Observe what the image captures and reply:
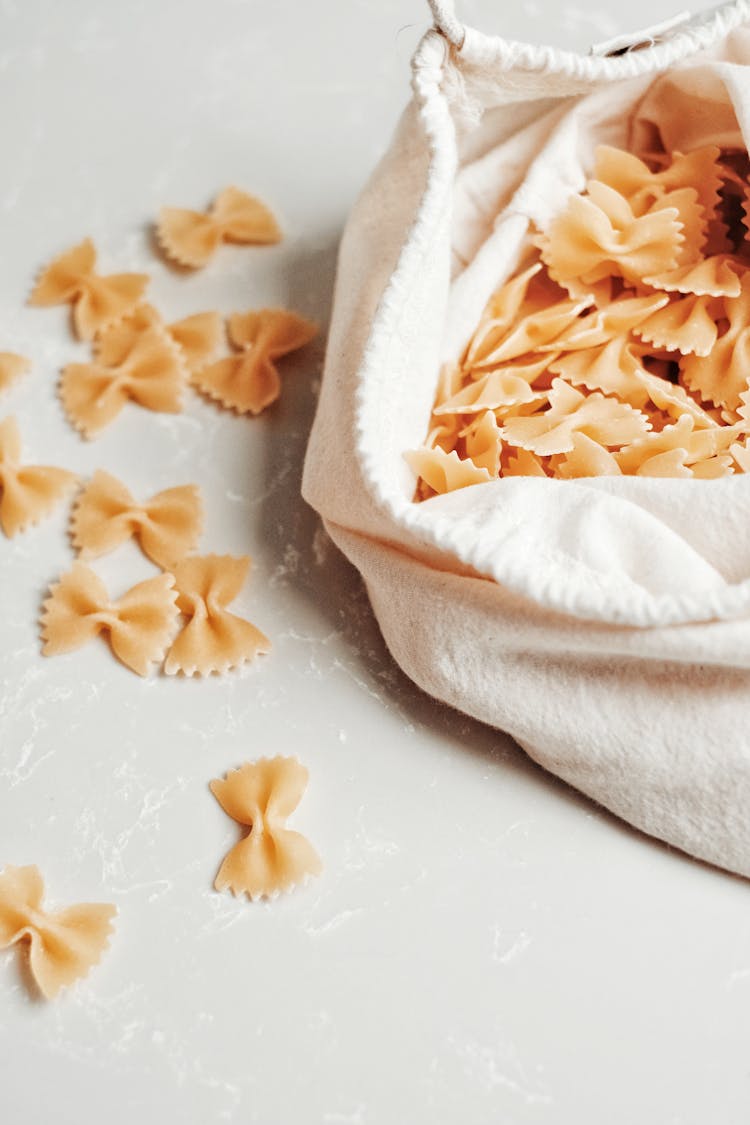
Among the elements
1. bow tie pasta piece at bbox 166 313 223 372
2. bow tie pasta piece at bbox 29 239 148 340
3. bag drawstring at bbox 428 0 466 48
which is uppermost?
bag drawstring at bbox 428 0 466 48

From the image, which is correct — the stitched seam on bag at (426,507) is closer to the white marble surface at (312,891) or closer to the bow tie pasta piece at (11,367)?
the white marble surface at (312,891)

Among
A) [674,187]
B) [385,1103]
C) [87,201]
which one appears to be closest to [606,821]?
[385,1103]

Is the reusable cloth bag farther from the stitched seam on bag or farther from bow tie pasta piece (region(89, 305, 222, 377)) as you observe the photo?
bow tie pasta piece (region(89, 305, 222, 377))

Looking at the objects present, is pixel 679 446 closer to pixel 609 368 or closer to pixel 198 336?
pixel 609 368

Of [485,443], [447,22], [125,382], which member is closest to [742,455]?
[485,443]

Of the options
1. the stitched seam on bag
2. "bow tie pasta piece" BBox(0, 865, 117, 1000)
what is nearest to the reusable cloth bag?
the stitched seam on bag

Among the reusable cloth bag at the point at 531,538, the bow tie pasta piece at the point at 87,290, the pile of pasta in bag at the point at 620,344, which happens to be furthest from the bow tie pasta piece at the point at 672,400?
the bow tie pasta piece at the point at 87,290

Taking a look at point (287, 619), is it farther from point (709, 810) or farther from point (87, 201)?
point (87, 201)
